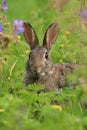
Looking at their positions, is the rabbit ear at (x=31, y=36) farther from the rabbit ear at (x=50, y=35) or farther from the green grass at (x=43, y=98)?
the green grass at (x=43, y=98)

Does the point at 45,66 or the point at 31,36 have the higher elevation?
the point at 31,36

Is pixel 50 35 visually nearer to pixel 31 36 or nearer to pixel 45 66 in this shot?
pixel 31 36

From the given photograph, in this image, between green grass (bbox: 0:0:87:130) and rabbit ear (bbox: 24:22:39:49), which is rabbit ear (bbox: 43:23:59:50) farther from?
green grass (bbox: 0:0:87:130)

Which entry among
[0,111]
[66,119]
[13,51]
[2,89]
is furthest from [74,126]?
[13,51]

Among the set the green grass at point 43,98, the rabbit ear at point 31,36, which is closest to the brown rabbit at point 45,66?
the rabbit ear at point 31,36

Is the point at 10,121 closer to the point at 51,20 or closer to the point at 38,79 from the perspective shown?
the point at 38,79

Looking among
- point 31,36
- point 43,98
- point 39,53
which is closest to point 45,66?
point 39,53

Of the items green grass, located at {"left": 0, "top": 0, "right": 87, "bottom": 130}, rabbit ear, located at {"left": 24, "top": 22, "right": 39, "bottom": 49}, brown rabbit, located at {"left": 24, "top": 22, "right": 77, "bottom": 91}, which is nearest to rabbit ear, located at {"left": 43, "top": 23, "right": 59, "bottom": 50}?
brown rabbit, located at {"left": 24, "top": 22, "right": 77, "bottom": 91}
